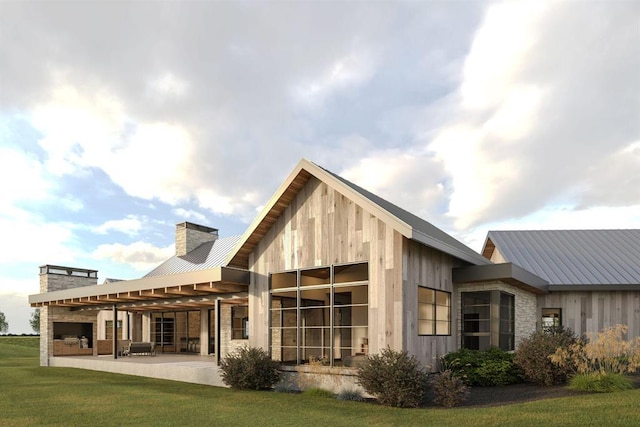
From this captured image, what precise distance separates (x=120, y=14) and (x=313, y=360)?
1107 centimetres

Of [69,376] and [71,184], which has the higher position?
[71,184]

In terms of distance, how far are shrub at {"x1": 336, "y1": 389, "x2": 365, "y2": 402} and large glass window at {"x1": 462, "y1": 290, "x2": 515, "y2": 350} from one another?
14.8ft

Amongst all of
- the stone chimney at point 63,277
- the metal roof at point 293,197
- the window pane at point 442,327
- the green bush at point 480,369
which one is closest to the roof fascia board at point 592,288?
the metal roof at point 293,197

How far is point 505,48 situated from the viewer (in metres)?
15.3

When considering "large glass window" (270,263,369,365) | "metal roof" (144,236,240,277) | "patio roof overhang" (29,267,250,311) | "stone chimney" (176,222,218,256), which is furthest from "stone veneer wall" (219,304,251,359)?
"stone chimney" (176,222,218,256)

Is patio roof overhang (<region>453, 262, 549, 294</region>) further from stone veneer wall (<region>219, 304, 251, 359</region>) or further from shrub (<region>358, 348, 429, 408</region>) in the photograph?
stone veneer wall (<region>219, 304, 251, 359</region>)

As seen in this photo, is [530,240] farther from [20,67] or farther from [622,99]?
[20,67]

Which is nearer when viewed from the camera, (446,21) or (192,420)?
(192,420)

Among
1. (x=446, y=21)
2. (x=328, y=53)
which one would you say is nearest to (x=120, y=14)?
(x=328, y=53)

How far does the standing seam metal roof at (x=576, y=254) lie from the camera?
19.8m

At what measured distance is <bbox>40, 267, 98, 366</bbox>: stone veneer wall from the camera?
80.0 feet

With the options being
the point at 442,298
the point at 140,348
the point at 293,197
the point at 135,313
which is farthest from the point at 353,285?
the point at 135,313

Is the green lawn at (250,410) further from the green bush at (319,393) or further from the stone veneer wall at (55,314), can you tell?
the stone veneer wall at (55,314)

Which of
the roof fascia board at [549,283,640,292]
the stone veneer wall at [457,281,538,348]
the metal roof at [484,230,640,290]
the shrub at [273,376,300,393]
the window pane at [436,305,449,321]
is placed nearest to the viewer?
the shrub at [273,376,300,393]
